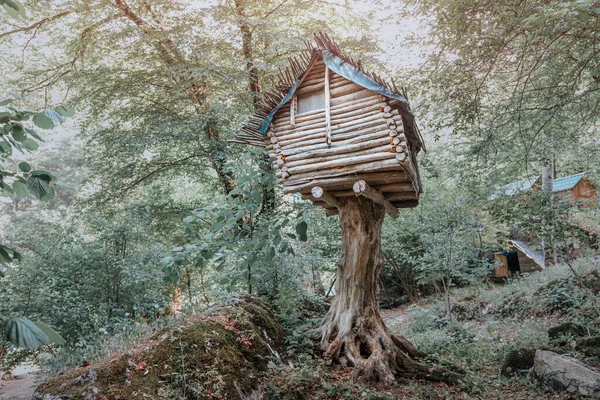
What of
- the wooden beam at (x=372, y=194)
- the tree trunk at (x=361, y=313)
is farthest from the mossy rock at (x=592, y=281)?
the wooden beam at (x=372, y=194)

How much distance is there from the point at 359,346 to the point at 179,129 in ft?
16.3

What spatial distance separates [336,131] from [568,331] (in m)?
5.10

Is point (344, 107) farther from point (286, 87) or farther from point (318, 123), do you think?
point (286, 87)

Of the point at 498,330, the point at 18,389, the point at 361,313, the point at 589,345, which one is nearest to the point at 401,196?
the point at 361,313

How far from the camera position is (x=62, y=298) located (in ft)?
18.0

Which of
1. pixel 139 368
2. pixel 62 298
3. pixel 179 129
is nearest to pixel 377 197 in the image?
pixel 139 368

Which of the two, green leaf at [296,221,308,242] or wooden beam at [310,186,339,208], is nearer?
wooden beam at [310,186,339,208]

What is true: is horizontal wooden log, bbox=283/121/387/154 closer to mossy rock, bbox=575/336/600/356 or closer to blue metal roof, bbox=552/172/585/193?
mossy rock, bbox=575/336/600/356

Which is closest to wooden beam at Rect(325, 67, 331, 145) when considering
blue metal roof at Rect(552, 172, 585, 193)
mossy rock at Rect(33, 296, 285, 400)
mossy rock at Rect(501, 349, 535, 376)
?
mossy rock at Rect(33, 296, 285, 400)

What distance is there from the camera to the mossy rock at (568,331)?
5.68 m

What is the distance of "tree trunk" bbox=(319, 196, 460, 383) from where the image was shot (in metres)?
4.21

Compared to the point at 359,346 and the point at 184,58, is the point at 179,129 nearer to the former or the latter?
the point at 184,58

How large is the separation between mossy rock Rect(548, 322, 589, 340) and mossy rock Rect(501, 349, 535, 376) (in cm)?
101

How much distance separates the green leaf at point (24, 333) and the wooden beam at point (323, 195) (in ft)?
10.2
